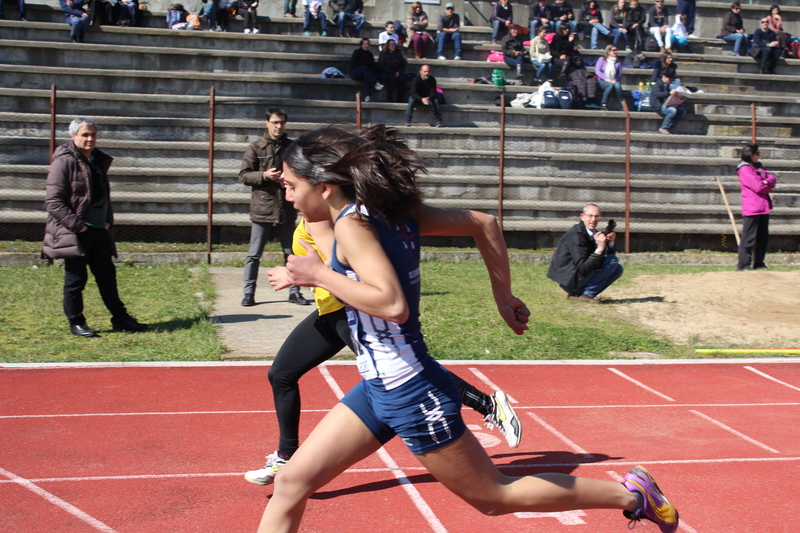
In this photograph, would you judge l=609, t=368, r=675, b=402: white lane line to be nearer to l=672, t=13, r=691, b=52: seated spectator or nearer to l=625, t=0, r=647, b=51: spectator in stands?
l=625, t=0, r=647, b=51: spectator in stands

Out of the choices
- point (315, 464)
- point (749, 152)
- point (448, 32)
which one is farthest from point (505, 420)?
point (448, 32)

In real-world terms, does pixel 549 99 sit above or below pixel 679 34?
below

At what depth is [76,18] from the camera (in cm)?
1755

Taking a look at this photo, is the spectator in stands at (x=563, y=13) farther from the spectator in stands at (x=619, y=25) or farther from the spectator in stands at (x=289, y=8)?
the spectator in stands at (x=289, y=8)

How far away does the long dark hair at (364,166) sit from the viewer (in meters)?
2.91

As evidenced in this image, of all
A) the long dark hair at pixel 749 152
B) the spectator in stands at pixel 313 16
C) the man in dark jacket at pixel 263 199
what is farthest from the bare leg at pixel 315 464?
the spectator in stands at pixel 313 16

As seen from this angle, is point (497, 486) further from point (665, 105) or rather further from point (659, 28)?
point (659, 28)

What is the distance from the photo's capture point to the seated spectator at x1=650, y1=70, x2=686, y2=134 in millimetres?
18062

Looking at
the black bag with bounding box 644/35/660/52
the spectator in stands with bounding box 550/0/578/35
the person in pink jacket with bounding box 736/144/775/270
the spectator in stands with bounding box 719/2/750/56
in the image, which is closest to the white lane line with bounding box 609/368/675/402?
the person in pink jacket with bounding box 736/144/775/270

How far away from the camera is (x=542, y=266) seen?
1430 cm

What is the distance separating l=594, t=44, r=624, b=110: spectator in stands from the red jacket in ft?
19.0

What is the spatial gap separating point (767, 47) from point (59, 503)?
2187cm

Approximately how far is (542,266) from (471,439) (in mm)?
11478

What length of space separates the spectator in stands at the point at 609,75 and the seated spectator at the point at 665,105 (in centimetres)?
85
